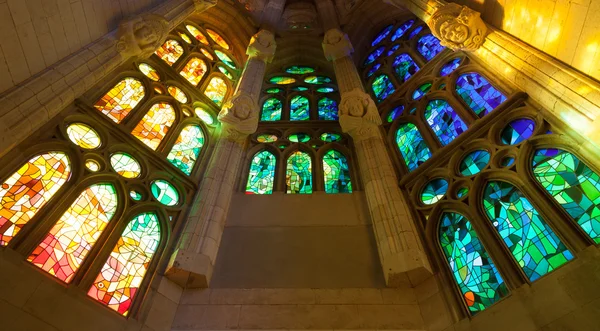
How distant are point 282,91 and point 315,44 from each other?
309 centimetres

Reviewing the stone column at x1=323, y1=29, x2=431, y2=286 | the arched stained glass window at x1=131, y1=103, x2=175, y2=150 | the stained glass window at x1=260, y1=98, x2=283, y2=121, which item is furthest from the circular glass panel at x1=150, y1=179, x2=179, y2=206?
the stained glass window at x1=260, y1=98, x2=283, y2=121

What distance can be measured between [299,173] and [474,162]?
379 centimetres

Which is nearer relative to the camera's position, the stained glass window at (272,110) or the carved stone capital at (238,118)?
the carved stone capital at (238,118)

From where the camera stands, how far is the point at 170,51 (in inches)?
376

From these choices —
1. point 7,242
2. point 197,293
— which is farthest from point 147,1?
point 197,293

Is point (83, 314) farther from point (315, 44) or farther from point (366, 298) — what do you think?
point (315, 44)

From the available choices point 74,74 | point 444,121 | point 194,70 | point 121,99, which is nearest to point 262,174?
point 121,99

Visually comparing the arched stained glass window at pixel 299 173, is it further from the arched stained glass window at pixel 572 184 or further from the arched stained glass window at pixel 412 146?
the arched stained glass window at pixel 572 184

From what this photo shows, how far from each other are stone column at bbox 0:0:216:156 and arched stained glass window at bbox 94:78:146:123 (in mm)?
1089

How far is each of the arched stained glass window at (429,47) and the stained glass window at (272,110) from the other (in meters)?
4.38

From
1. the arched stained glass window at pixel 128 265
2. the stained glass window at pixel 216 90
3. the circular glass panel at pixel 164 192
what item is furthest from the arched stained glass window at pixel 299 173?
the arched stained glass window at pixel 128 265

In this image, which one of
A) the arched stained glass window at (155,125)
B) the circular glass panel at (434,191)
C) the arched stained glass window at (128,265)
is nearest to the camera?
the arched stained glass window at (128,265)

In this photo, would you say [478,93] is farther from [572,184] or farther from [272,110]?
[272,110]

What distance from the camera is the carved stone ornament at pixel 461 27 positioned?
21.0 feet
